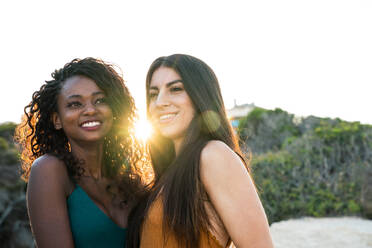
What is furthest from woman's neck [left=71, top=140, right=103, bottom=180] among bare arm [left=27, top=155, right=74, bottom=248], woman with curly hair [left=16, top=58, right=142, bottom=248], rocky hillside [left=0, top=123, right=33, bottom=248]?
rocky hillside [left=0, top=123, right=33, bottom=248]

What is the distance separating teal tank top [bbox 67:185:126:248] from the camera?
2236mm

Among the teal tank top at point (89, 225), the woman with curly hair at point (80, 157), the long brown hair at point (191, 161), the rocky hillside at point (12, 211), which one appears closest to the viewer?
the long brown hair at point (191, 161)

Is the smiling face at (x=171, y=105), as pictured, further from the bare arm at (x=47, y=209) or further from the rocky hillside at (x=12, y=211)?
the rocky hillside at (x=12, y=211)

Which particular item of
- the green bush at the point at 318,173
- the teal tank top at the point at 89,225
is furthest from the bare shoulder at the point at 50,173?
the green bush at the point at 318,173

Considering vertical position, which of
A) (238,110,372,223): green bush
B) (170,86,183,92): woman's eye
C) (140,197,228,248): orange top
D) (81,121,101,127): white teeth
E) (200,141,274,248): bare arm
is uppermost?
(170,86,183,92): woman's eye

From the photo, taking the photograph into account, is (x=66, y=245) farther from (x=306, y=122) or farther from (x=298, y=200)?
(x=306, y=122)

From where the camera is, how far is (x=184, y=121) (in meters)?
2.42

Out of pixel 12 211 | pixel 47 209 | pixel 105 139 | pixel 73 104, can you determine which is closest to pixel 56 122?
pixel 73 104

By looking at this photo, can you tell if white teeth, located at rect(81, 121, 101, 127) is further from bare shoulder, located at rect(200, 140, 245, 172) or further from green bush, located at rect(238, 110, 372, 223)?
green bush, located at rect(238, 110, 372, 223)

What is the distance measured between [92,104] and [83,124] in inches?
6.7

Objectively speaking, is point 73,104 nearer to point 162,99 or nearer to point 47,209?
point 162,99

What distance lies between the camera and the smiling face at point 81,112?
248 centimetres

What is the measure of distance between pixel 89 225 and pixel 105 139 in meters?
0.86

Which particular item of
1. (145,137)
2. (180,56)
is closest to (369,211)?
(145,137)
